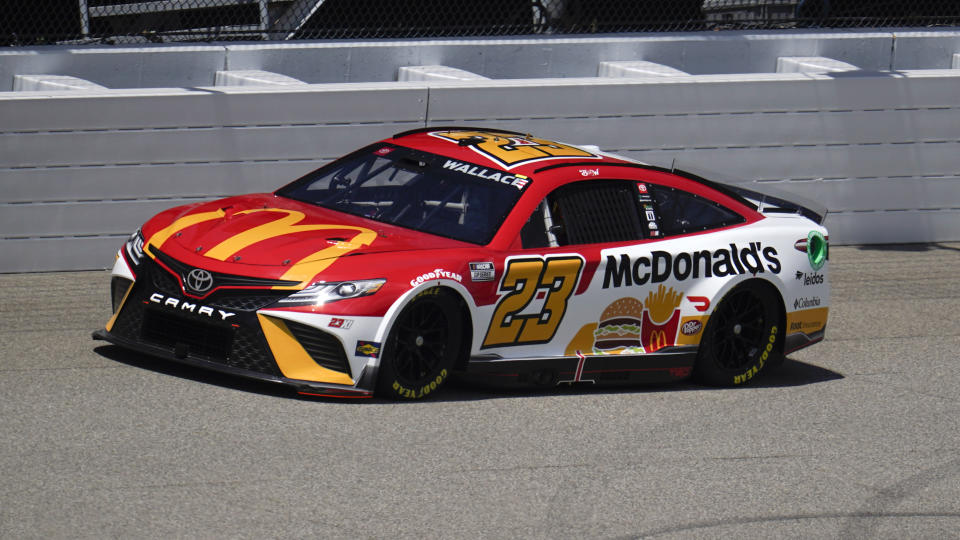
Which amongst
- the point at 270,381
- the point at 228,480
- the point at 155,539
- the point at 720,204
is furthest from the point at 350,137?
the point at 155,539

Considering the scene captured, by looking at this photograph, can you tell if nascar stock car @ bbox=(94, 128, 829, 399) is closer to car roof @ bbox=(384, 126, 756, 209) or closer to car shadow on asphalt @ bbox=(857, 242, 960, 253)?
car roof @ bbox=(384, 126, 756, 209)

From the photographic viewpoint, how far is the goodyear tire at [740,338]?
740 cm

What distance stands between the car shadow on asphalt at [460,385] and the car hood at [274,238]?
612 mm

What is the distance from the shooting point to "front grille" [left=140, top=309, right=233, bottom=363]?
6.12 m

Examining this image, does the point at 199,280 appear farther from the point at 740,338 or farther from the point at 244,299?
the point at 740,338

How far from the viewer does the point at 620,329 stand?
7.02 meters

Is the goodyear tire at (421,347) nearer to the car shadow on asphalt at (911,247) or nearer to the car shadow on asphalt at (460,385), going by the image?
the car shadow on asphalt at (460,385)

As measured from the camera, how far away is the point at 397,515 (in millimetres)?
4789

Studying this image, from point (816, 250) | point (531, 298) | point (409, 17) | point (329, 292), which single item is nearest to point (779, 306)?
point (816, 250)

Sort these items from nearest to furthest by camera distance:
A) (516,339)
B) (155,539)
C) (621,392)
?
(155,539), (516,339), (621,392)

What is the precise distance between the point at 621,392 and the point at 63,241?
450cm

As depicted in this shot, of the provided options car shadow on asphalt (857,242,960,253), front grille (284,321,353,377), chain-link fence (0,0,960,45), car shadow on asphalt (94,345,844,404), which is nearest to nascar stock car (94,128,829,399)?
front grille (284,321,353,377)

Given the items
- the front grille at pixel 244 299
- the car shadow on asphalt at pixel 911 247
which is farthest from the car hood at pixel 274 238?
the car shadow on asphalt at pixel 911 247

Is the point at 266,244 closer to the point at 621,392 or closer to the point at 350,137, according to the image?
the point at 621,392
